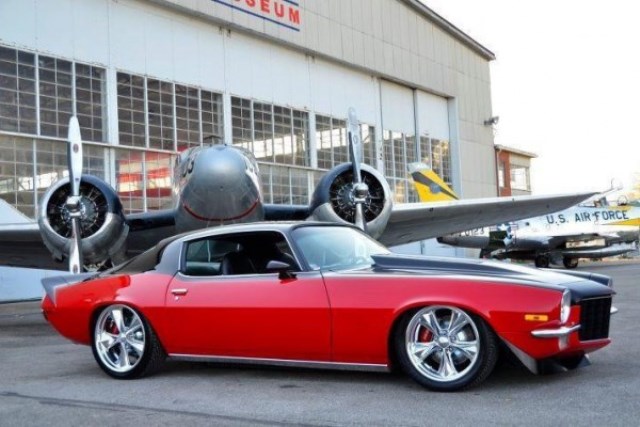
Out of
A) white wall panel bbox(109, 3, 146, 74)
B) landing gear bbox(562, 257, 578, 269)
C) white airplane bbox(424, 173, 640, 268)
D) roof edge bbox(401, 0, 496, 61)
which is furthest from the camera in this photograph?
roof edge bbox(401, 0, 496, 61)

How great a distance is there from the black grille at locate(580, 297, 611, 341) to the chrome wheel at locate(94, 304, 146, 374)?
139 inches

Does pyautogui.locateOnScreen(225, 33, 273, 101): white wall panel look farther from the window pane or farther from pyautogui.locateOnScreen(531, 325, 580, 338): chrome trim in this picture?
pyautogui.locateOnScreen(531, 325, 580, 338): chrome trim

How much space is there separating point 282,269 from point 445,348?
54.9 inches

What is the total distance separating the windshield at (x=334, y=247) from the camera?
17.9 feet

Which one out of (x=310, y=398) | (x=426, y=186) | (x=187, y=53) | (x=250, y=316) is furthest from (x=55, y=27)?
(x=310, y=398)

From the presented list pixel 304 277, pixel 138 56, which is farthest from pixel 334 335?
pixel 138 56

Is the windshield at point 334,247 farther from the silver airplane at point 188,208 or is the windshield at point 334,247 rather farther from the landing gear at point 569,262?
the landing gear at point 569,262

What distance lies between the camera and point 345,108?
29062 mm

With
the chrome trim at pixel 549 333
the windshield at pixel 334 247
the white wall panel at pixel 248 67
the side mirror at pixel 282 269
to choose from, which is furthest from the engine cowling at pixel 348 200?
the white wall panel at pixel 248 67

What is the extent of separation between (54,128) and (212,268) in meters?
15.4

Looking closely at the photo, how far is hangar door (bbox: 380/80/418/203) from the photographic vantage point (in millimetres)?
31578

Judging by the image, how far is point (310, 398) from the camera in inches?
187

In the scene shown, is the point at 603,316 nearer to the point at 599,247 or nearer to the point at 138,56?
the point at 138,56

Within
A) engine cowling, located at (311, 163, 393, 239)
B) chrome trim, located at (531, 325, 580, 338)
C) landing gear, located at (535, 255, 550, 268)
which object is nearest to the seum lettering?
engine cowling, located at (311, 163, 393, 239)
